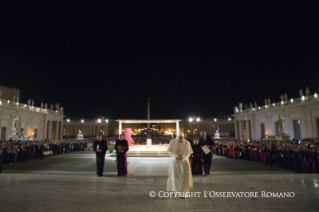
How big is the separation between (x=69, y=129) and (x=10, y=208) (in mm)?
84550

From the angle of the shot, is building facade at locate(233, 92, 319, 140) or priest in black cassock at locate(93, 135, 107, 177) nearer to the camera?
priest in black cassock at locate(93, 135, 107, 177)

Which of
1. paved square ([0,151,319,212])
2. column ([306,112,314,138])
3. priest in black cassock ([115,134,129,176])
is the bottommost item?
paved square ([0,151,319,212])

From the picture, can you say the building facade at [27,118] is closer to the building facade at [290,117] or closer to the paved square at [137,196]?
the paved square at [137,196]

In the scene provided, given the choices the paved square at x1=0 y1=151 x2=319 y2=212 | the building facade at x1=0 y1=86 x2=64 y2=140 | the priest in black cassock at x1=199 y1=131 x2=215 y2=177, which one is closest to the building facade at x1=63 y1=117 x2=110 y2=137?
the building facade at x1=0 y1=86 x2=64 y2=140

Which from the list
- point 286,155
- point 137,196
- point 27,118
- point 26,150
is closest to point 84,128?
point 27,118

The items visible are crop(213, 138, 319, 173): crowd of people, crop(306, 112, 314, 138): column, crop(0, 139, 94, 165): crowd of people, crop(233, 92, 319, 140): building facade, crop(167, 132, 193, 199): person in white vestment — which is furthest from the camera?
Result: crop(306, 112, 314, 138): column

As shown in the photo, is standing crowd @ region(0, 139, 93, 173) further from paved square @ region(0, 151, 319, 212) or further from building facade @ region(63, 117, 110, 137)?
building facade @ region(63, 117, 110, 137)

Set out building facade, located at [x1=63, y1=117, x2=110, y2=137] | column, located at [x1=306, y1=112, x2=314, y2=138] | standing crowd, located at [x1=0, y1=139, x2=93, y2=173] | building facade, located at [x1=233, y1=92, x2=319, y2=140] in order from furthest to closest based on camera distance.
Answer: building facade, located at [x1=63, y1=117, x2=110, y2=137] < column, located at [x1=306, y1=112, x2=314, y2=138] < building facade, located at [x1=233, y1=92, x2=319, y2=140] < standing crowd, located at [x1=0, y1=139, x2=93, y2=173]

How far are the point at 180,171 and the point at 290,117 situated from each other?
42.7 meters

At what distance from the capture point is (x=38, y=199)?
5.49 metres

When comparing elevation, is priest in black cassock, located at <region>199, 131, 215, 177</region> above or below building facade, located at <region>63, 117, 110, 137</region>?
below

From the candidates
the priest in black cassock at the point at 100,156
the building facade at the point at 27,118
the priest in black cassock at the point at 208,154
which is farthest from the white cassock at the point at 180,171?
the building facade at the point at 27,118

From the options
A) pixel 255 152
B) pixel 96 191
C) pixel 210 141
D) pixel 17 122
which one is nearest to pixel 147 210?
pixel 96 191

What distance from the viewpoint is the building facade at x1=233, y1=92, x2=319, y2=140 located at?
33.7 m
